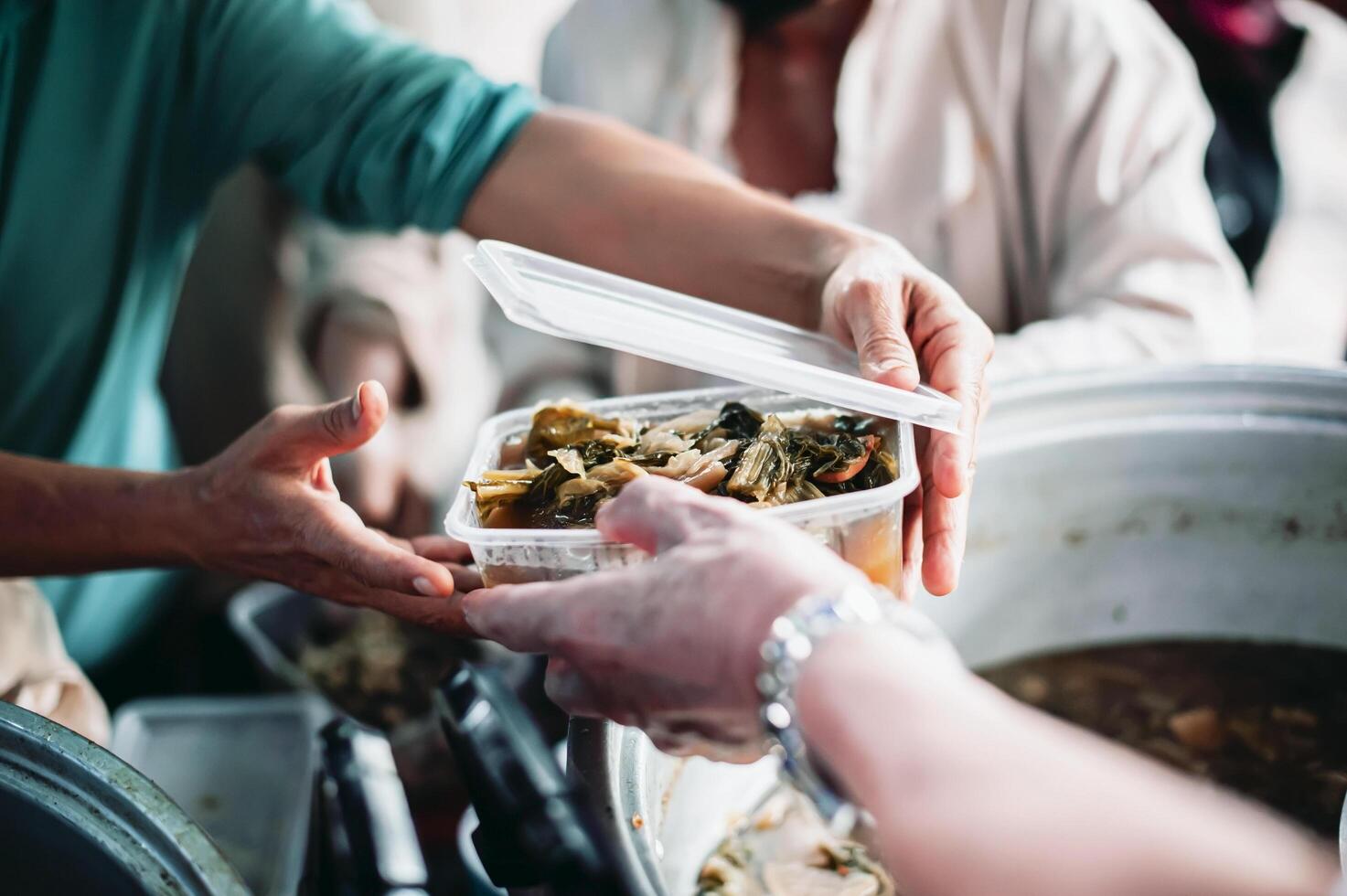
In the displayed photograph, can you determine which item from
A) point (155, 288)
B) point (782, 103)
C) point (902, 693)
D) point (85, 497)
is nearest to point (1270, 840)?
point (902, 693)

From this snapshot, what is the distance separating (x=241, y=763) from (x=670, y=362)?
1.61 meters

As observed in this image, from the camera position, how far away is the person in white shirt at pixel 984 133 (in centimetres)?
195

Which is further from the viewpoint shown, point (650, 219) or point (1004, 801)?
point (650, 219)

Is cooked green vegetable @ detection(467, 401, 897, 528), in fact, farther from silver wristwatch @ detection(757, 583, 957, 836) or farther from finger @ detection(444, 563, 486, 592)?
silver wristwatch @ detection(757, 583, 957, 836)

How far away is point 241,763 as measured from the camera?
203 cm

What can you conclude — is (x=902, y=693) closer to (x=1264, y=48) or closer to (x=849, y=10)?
(x=849, y=10)

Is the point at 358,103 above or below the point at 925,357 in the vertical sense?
above

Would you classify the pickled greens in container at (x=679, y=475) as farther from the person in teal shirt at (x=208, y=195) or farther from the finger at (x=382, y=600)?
the person in teal shirt at (x=208, y=195)

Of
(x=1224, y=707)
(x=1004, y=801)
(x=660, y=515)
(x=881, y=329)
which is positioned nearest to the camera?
(x=1004, y=801)

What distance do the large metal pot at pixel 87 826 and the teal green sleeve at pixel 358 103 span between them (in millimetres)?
934

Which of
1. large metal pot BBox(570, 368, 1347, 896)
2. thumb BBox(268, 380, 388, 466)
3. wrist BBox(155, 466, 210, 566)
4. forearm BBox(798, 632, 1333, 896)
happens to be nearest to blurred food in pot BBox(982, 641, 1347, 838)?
large metal pot BBox(570, 368, 1347, 896)

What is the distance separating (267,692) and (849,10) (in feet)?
7.40

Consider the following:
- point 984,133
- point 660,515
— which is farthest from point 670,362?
point 984,133

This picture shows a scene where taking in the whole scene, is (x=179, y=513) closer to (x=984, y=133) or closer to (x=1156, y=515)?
(x=1156, y=515)
